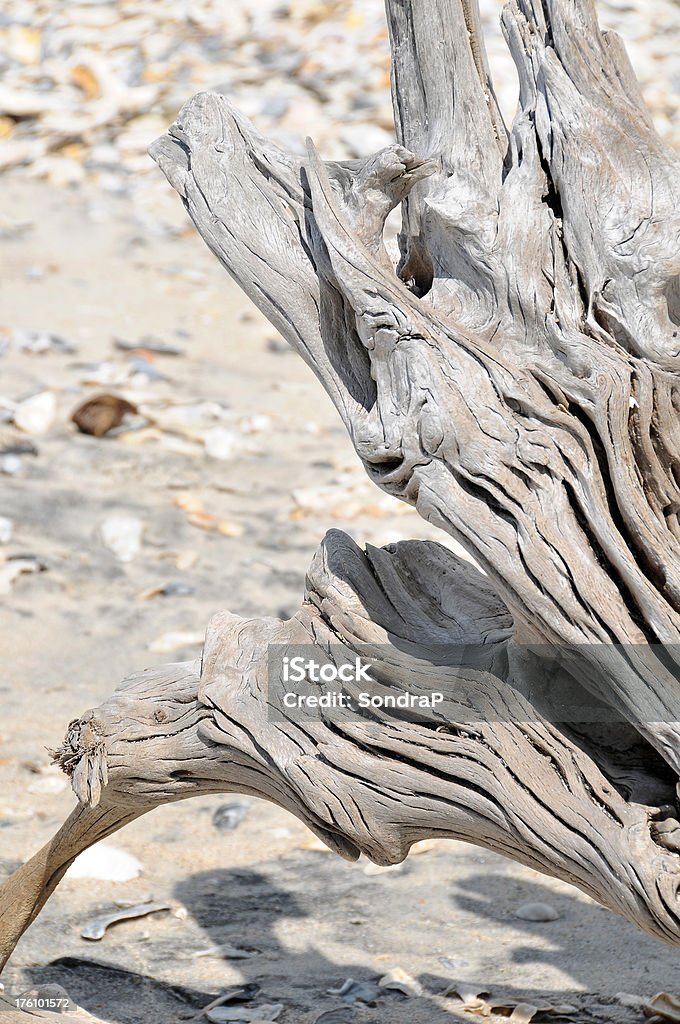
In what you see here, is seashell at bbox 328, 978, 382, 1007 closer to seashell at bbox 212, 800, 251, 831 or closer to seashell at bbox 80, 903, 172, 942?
seashell at bbox 80, 903, 172, 942

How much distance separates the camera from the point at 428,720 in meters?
2.08

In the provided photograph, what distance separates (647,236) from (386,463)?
63 cm

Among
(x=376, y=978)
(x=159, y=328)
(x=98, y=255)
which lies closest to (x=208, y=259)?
(x=98, y=255)

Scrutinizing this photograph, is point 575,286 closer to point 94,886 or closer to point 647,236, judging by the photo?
point 647,236

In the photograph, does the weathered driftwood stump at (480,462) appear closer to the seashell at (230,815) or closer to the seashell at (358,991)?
the seashell at (358,991)

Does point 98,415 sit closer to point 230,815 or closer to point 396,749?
point 230,815

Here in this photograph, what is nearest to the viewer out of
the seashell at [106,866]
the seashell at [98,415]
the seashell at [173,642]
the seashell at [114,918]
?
the seashell at [114,918]

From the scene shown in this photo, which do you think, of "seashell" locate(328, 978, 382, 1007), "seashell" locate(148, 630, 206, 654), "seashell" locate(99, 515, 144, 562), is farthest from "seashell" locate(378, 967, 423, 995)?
"seashell" locate(99, 515, 144, 562)

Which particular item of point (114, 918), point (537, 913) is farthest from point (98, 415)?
point (537, 913)

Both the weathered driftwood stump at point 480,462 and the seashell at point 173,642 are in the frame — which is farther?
the seashell at point 173,642

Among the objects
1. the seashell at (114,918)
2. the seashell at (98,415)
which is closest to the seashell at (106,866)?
the seashell at (114,918)

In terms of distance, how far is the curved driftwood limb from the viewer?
1.91m

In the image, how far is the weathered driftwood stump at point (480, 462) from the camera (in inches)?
75.5

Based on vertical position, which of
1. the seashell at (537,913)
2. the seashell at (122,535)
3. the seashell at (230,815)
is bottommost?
the seashell at (537,913)
